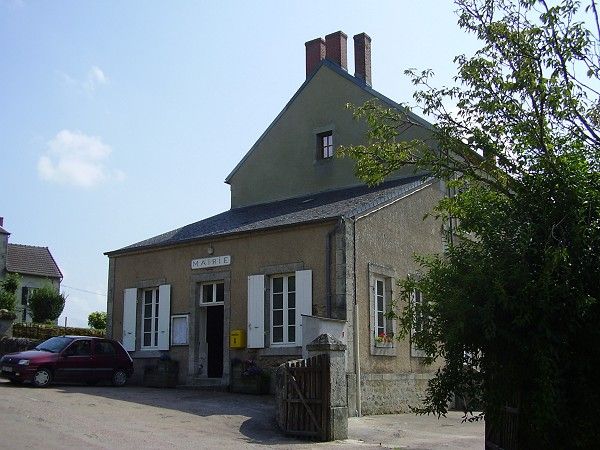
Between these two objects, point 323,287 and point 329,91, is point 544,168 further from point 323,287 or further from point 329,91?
point 329,91

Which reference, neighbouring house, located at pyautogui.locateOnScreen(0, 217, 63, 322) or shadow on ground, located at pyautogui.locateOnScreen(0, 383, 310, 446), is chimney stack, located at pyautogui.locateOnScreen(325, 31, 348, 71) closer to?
shadow on ground, located at pyautogui.locateOnScreen(0, 383, 310, 446)

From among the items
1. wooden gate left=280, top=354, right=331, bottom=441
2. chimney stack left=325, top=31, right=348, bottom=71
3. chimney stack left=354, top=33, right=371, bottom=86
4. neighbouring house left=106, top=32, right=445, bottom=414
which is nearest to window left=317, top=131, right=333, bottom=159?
neighbouring house left=106, top=32, right=445, bottom=414

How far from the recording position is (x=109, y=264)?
69.1ft

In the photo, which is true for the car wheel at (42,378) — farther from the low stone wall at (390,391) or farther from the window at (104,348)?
the low stone wall at (390,391)

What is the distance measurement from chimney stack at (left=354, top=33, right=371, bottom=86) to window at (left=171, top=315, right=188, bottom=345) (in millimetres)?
10055

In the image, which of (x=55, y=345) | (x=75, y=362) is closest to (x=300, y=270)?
(x=75, y=362)

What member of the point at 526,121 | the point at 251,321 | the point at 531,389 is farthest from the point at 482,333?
the point at 251,321

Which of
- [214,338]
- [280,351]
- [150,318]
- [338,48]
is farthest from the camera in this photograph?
[338,48]

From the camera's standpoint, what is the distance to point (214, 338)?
61.1 feet

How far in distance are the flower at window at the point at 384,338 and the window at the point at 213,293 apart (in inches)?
167

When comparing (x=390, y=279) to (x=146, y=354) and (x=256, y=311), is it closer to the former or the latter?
(x=256, y=311)

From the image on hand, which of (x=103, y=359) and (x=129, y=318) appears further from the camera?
(x=129, y=318)

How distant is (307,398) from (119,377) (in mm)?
8241

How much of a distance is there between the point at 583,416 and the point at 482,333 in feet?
4.42
